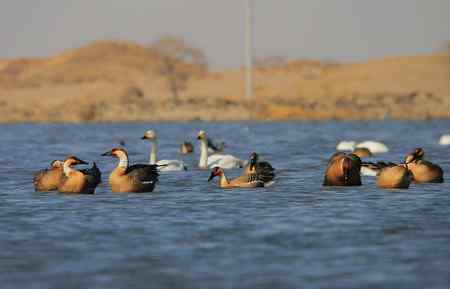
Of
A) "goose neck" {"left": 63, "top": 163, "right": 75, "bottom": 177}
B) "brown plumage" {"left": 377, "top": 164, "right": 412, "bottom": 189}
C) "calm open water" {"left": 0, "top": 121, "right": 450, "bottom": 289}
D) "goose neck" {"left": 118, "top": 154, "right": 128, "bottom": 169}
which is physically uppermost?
"goose neck" {"left": 118, "top": 154, "right": 128, "bottom": 169}

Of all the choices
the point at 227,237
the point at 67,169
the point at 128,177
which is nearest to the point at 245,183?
the point at 128,177

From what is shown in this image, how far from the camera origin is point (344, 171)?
24891 mm

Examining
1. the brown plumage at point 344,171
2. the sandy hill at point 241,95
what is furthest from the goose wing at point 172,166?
the sandy hill at point 241,95

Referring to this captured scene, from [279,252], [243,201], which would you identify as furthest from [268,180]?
[279,252]

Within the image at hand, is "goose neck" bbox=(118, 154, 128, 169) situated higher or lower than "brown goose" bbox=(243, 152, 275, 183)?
higher

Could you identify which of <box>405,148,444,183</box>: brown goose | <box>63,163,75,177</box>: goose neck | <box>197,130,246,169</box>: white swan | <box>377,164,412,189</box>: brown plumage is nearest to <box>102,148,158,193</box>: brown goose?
<box>63,163,75,177</box>: goose neck

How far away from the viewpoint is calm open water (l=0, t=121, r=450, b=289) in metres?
13.2

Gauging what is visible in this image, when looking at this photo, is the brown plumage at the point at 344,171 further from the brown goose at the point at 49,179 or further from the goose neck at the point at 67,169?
the brown goose at the point at 49,179

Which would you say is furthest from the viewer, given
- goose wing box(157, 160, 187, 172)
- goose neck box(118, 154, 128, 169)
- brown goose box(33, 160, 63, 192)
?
goose wing box(157, 160, 187, 172)

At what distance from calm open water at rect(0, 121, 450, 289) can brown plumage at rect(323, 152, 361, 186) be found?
264 millimetres

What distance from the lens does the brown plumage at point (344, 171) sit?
80.8 feet

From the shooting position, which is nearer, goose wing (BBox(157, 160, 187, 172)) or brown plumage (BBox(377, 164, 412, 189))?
brown plumage (BBox(377, 164, 412, 189))

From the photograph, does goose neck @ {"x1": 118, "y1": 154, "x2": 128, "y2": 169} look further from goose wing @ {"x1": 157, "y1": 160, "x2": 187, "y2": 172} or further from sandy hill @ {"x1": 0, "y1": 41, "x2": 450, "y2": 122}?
sandy hill @ {"x1": 0, "y1": 41, "x2": 450, "y2": 122}

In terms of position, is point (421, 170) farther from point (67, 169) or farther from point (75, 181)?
point (67, 169)
